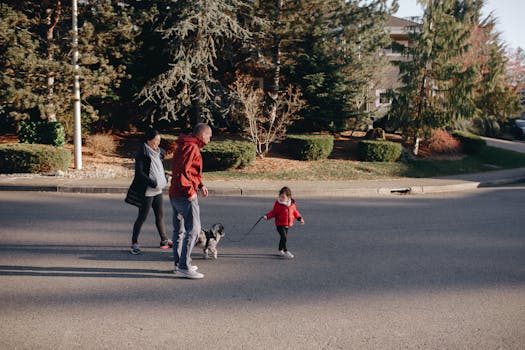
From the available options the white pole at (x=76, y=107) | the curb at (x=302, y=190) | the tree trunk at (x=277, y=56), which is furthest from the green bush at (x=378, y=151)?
the white pole at (x=76, y=107)

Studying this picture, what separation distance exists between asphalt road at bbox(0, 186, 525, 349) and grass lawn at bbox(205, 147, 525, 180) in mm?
6020

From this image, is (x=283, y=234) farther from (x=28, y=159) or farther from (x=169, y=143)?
(x=169, y=143)

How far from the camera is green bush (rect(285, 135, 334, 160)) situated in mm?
17609

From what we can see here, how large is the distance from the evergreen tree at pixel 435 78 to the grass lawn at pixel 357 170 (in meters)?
2.03

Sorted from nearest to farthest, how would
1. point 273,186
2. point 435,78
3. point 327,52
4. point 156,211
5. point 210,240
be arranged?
point 210,240 < point 156,211 < point 273,186 < point 435,78 < point 327,52

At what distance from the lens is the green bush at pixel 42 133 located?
55.0 feet

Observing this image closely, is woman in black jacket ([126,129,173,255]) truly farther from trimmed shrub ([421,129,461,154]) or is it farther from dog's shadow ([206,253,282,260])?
trimmed shrub ([421,129,461,154])

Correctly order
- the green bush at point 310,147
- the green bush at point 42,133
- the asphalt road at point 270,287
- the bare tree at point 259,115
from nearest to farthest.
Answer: the asphalt road at point 270,287, the green bush at point 42,133, the bare tree at point 259,115, the green bush at point 310,147

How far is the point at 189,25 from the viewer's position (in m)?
18.7

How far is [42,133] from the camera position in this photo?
55.2ft

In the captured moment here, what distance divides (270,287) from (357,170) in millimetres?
11976

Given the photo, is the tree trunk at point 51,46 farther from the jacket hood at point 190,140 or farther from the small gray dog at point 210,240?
the jacket hood at point 190,140

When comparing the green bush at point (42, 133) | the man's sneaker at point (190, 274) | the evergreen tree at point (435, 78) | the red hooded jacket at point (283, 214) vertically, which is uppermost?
the evergreen tree at point (435, 78)

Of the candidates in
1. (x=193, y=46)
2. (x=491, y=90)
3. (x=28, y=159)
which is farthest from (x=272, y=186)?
(x=491, y=90)
